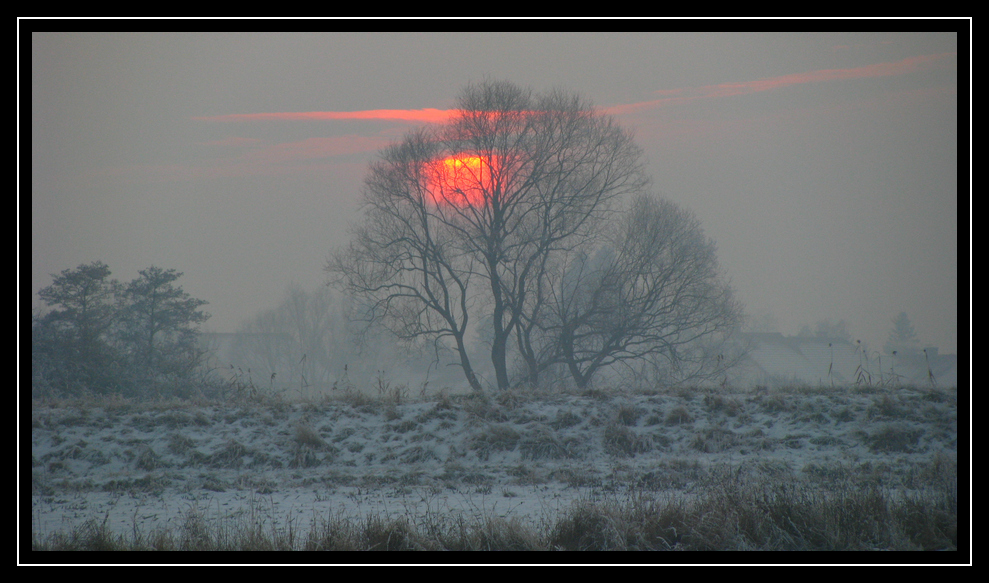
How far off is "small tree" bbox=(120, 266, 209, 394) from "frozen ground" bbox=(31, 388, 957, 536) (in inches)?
318

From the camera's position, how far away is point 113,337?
22.3m

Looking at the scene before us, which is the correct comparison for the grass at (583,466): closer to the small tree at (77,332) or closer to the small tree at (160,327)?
the small tree at (77,332)

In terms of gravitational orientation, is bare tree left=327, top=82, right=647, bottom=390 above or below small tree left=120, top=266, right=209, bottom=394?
above

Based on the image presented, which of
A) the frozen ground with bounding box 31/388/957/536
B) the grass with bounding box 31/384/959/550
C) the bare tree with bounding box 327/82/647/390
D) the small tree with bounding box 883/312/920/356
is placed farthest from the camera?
the small tree with bounding box 883/312/920/356

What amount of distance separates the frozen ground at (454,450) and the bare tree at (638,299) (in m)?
12.3

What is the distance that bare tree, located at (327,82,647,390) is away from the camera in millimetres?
23125

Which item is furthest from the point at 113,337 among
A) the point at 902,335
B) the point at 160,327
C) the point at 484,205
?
the point at 902,335

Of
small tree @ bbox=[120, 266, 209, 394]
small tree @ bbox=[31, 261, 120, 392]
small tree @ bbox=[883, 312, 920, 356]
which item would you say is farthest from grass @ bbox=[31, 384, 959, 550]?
small tree @ bbox=[883, 312, 920, 356]

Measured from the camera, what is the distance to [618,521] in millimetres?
5891

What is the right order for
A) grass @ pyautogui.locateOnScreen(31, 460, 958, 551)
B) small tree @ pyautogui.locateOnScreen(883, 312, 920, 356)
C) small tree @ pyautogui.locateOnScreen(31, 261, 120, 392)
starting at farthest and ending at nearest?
small tree @ pyautogui.locateOnScreen(883, 312, 920, 356) → small tree @ pyautogui.locateOnScreen(31, 261, 120, 392) → grass @ pyautogui.locateOnScreen(31, 460, 958, 551)

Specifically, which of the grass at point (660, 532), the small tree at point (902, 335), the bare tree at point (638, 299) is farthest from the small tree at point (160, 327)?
the small tree at point (902, 335)

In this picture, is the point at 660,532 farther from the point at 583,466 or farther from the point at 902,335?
the point at 902,335

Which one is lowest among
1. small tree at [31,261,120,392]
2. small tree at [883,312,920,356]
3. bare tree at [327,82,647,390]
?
small tree at [883,312,920,356]

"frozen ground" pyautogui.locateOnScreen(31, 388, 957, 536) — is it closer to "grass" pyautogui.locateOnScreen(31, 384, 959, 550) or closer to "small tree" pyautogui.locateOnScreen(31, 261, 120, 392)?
"grass" pyautogui.locateOnScreen(31, 384, 959, 550)
